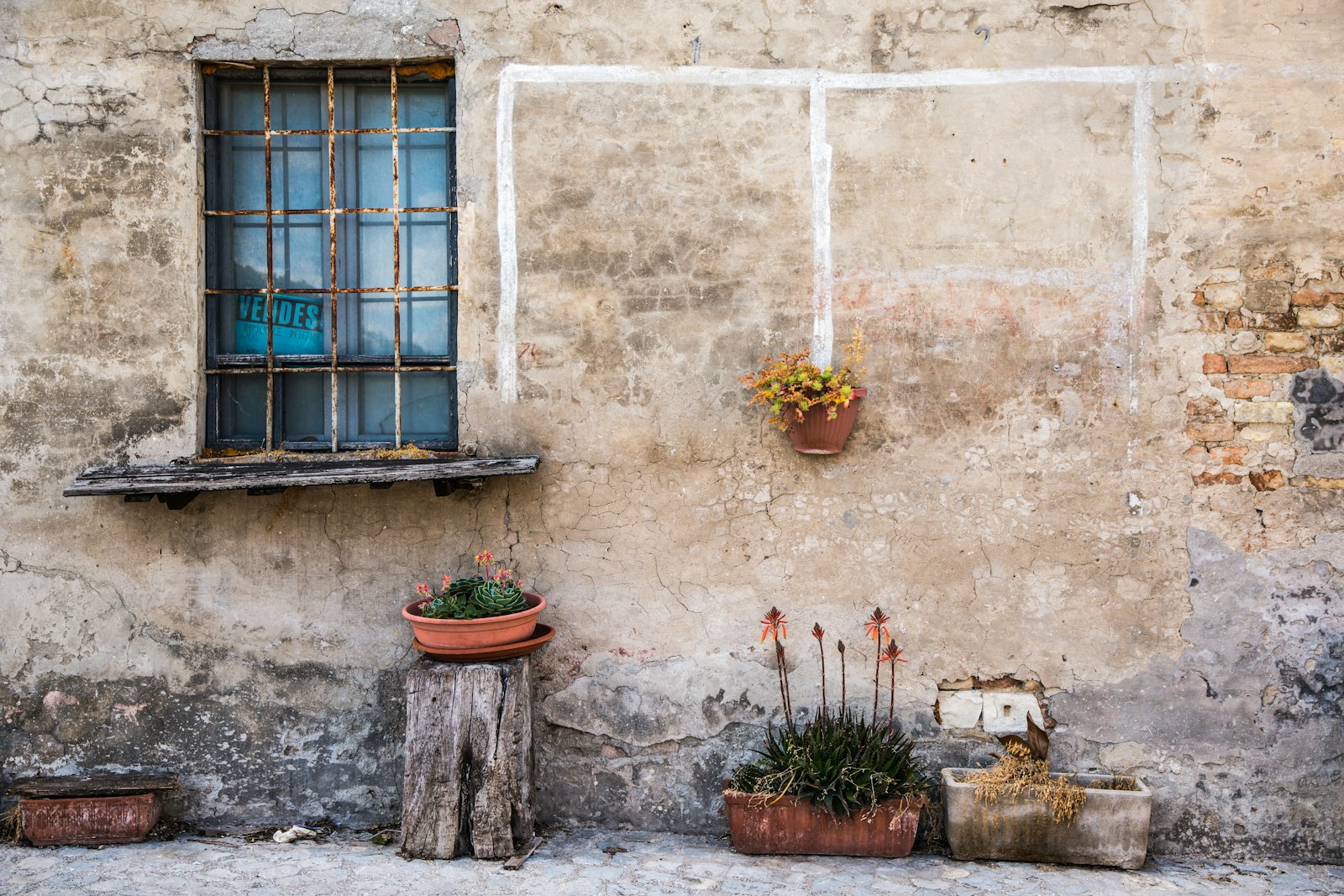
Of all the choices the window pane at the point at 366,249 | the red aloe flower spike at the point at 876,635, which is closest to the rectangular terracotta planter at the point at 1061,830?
the red aloe flower spike at the point at 876,635

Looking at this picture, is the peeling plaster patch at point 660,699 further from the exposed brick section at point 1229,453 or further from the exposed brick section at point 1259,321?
the exposed brick section at point 1259,321

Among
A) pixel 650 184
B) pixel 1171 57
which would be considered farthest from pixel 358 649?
pixel 1171 57

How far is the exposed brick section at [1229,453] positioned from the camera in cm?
401

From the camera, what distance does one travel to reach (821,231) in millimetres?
4098

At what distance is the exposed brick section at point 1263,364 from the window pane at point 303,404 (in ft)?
12.6

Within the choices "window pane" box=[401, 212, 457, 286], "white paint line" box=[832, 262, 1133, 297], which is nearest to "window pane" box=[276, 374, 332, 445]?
"window pane" box=[401, 212, 457, 286]

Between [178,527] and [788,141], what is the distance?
3061mm

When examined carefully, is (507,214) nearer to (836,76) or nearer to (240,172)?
(240,172)

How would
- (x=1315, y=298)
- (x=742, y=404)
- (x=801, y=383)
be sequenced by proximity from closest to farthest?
(x=801, y=383) → (x=1315, y=298) → (x=742, y=404)

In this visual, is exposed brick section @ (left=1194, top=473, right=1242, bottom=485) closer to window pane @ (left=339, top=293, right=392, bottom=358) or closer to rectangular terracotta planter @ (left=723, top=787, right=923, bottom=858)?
rectangular terracotta planter @ (left=723, top=787, right=923, bottom=858)

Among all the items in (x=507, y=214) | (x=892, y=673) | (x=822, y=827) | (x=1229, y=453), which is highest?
(x=507, y=214)

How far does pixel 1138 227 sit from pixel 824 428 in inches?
61.4

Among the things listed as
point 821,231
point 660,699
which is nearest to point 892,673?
point 660,699

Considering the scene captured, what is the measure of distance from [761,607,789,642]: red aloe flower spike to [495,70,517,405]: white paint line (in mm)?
1535
